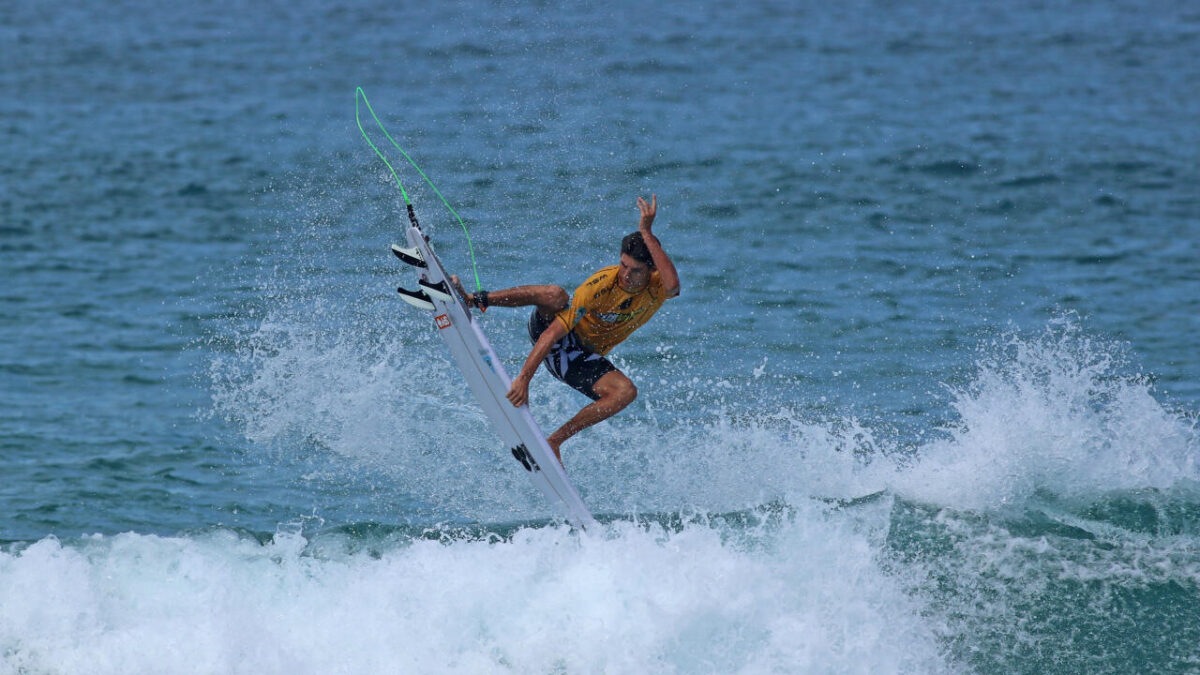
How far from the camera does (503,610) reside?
8.62 metres

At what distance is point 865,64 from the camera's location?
27938 millimetres

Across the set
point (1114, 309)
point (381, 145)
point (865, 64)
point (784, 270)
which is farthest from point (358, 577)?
point (865, 64)

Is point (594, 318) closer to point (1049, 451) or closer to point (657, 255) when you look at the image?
point (657, 255)

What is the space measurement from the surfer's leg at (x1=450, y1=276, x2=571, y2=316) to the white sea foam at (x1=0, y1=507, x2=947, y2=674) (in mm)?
1513

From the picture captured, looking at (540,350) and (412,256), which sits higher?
(412,256)

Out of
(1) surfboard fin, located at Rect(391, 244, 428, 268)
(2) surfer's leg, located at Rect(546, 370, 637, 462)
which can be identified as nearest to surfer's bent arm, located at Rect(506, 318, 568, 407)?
(2) surfer's leg, located at Rect(546, 370, 637, 462)

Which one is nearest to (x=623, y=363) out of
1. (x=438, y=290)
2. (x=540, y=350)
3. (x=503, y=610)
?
(x=438, y=290)

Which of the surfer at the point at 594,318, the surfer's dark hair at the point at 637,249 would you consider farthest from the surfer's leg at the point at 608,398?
the surfer's dark hair at the point at 637,249

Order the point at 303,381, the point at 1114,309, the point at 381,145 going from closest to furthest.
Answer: the point at 303,381, the point at 1114,309, the point at 381,145

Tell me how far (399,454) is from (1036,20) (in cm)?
2596

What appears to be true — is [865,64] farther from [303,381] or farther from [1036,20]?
[303,381]

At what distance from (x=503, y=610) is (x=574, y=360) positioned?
1.78 metres

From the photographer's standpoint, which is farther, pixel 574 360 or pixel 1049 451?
pixel 1049 451

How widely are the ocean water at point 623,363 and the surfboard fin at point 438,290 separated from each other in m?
1.66
